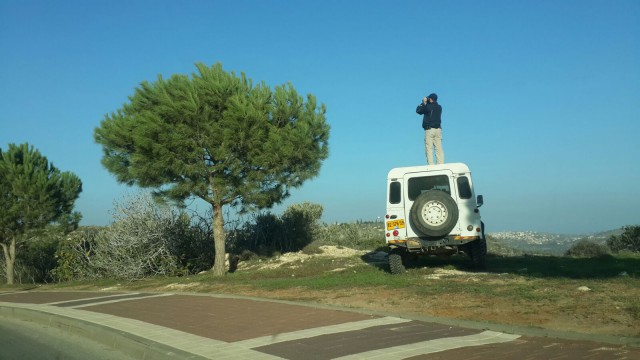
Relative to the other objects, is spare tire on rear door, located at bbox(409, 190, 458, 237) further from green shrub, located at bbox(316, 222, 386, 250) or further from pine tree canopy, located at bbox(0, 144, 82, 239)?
pine tree canopy, located at bbox(0, 144, 82, 239)

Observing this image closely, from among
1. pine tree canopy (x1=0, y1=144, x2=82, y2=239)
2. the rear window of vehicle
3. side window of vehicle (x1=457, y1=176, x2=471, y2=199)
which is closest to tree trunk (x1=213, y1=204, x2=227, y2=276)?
the rear window of vehicle

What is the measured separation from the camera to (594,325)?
7777 mm

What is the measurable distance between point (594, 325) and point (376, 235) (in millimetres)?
24287

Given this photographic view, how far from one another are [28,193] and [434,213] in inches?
874

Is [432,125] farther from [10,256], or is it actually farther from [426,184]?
[10,256]

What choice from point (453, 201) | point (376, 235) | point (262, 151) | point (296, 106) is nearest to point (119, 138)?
point (262, 151)

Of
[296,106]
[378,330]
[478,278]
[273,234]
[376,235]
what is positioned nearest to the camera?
[378,330]

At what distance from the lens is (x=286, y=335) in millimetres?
8320

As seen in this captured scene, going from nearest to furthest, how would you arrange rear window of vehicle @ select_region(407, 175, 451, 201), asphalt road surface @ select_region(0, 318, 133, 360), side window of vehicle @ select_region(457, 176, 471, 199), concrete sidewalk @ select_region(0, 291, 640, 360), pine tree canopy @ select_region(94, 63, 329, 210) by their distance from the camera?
1. concrete sidewalk @ select_region(0, 291, 640, 360)
2. asphalt road surface @ select_region(0, 318, 133, 360)
3. side window of vehicle @ select_region(457, 176, 471, 199)
4. rear window of vehicle @ select_region(407, 175, 451, 201)
5. pine tree canopy @ select_region(94, 63, 329, 210)

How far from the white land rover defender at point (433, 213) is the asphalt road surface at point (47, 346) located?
24.4 feet

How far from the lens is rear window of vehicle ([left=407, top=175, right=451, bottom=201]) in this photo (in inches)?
566

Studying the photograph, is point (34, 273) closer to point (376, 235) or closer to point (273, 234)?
point (273, 234)

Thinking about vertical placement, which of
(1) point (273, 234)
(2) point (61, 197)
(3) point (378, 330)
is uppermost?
(2) point (61, 197)

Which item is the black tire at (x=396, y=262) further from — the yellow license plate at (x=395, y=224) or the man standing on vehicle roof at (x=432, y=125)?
the man standing on vehicle roof at (x=432, y=125)
